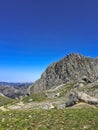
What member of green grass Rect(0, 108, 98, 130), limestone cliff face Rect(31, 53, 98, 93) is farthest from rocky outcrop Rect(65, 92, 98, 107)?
limestone cliff face Rect(31, 53, 98, 93)

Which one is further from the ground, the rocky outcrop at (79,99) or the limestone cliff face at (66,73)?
the limestone cliff face at (66,73)

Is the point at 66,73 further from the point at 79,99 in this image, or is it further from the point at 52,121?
the point at 52,121

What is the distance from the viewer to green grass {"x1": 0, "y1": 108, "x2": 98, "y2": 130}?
26219mm

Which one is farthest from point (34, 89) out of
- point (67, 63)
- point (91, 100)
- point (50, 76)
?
point (91, 100)

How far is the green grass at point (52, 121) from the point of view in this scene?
26219 millimetres

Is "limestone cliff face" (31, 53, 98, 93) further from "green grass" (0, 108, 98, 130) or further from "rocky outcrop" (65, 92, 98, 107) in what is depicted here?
"green grass" (0, 108, 98, 130)

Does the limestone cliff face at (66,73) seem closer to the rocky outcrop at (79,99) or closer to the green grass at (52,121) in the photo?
the rocky outcrop at (79,99)

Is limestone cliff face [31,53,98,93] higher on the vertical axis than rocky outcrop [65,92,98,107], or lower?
higher

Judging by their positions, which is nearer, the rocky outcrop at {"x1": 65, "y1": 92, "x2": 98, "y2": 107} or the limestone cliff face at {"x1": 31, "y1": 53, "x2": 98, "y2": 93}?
the rocky outcrop at {"x1": 65, "y1": 92, "x2": 98, "y2": 107}

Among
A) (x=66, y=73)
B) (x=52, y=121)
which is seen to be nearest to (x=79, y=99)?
(x=52, y=121)

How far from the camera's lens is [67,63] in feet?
651

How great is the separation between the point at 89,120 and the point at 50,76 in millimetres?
163381

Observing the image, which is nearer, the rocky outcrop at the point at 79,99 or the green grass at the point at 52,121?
the green grass at the point at 52,121

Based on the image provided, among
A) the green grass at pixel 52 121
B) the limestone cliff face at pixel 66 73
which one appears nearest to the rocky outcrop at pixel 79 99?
the green grass at pixel 52 121
